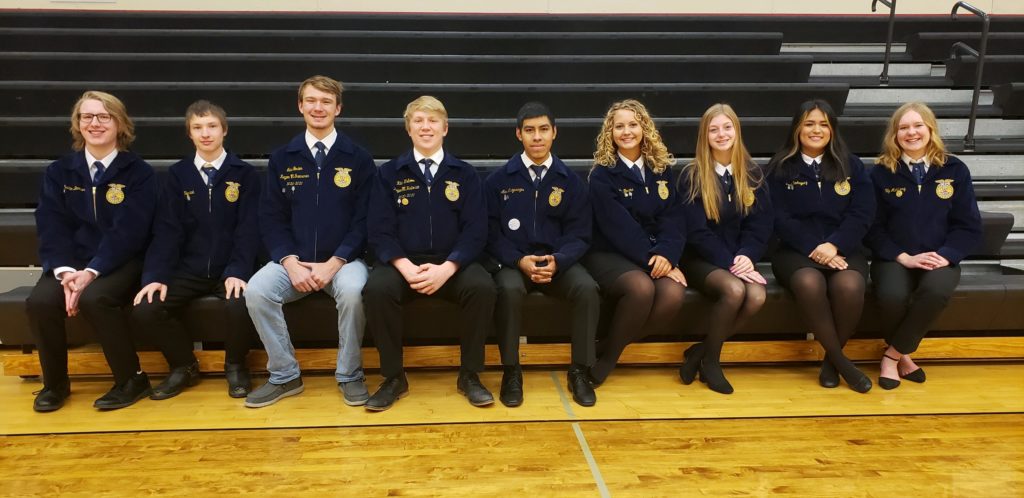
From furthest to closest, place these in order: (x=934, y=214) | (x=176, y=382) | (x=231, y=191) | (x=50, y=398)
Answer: (x=934, y=214) < (x=231, y=191) < (x=176, y=382) < (x=50, y=398)

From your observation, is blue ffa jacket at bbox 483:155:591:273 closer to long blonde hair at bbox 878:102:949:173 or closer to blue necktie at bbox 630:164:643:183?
blue necktie at bbox 630:164:643:183

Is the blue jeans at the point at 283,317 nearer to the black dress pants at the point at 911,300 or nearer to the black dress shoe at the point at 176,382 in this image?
the black dress shoe at the point at 176,382

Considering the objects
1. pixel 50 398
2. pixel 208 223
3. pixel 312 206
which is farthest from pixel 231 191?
pixel 50 398

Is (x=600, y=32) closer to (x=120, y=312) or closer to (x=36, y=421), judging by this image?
(x=120, y=312)

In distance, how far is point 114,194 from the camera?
6.45 feet

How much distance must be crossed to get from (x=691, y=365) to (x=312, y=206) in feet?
4.37

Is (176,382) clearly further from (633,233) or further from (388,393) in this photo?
(633,233)

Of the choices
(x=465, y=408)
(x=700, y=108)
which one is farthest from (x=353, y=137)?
(x=700, y=108)

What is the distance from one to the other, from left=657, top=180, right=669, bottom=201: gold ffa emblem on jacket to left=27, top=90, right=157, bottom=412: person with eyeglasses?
1649 mm

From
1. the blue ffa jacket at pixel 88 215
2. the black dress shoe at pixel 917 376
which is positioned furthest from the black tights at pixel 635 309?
the blue ffa jacket at pixel 88 215

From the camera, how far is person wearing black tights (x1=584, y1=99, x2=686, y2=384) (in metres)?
1.98

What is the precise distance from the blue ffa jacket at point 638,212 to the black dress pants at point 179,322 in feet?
3.89

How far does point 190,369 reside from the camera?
1981 mm

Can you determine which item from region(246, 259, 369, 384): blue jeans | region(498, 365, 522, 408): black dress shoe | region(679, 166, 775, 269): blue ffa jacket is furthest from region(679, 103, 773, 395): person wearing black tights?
region(246, 259, 369, 384): blue jeans
